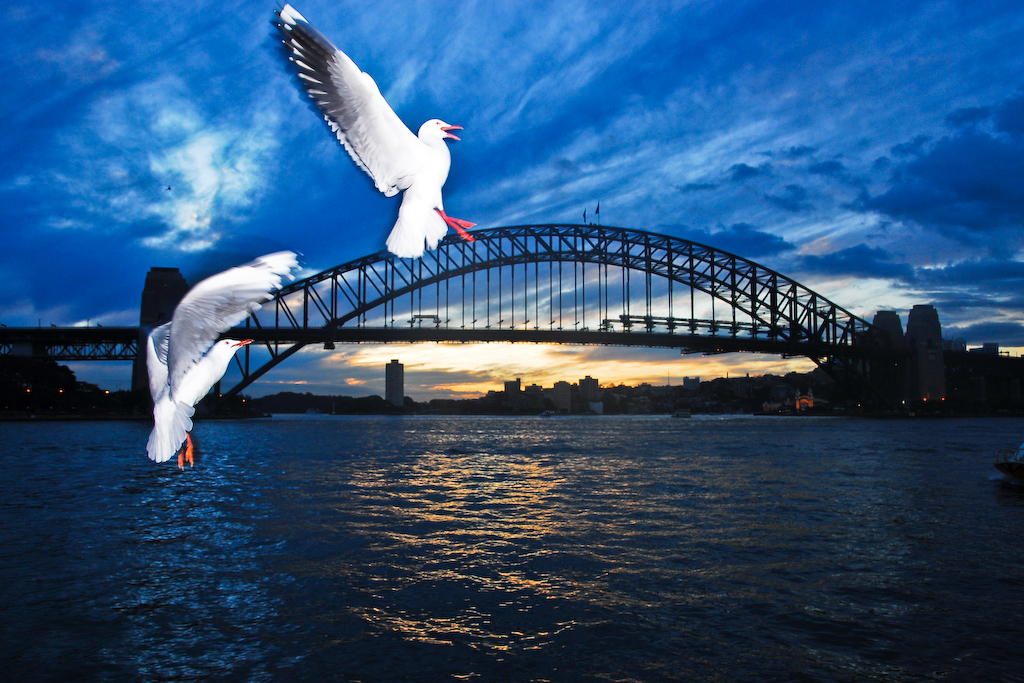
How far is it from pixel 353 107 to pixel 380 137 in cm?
12

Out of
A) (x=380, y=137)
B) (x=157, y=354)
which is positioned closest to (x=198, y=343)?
(x=157, y=354)

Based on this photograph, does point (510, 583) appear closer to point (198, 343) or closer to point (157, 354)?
point (157, 354)

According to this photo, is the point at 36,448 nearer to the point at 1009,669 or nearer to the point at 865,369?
the point at 1009,669

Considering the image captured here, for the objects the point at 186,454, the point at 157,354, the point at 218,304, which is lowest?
the point at 186,454

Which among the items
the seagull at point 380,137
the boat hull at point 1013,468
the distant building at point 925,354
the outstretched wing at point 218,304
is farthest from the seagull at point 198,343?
the distant building at point 925,354

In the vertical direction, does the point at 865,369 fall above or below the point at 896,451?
above

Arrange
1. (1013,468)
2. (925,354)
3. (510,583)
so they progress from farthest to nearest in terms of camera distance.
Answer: (925,354)
(1013,468)
(510,583)

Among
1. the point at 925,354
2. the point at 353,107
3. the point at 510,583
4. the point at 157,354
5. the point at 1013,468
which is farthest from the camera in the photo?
the point at 925,354

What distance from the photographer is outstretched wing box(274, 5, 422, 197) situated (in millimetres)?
1752

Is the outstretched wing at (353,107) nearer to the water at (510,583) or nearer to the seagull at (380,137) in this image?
the seagull at (380,137)

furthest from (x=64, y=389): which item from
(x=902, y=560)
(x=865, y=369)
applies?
(x=865, y=369)

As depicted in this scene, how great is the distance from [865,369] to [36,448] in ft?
243

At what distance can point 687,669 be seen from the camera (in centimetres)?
505

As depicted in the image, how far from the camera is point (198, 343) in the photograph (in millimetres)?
2176
